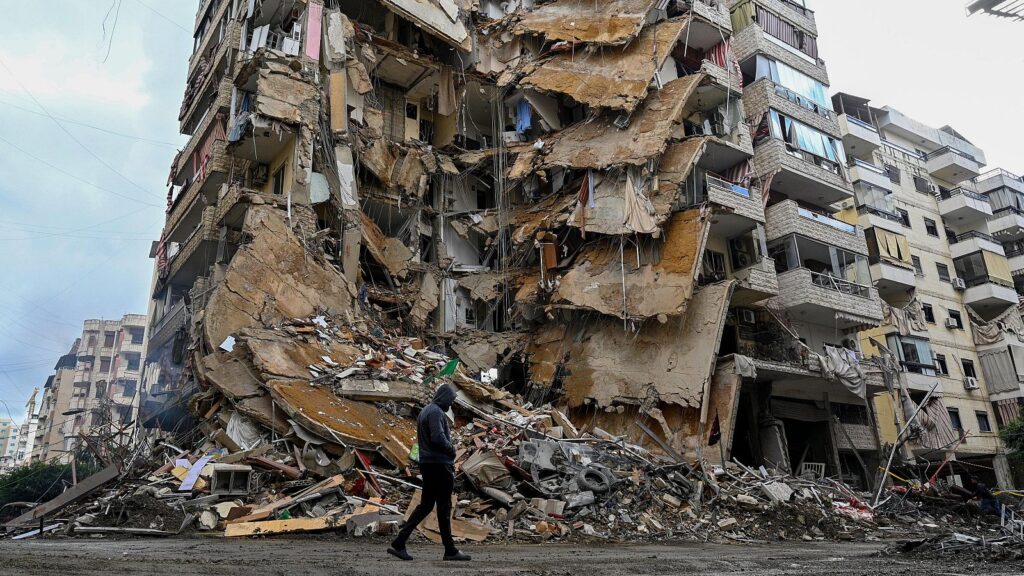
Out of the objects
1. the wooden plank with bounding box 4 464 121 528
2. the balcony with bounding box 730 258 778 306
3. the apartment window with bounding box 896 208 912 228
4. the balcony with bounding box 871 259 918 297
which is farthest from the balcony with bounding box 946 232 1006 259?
the wooden plank with bounding box 4 464 121 528

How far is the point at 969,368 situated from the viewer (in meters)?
31.1

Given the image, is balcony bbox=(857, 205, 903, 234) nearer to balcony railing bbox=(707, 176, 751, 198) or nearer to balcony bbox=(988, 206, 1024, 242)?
balcony bbox=(988, 206, 1024, 242)

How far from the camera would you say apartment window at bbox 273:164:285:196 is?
66.4ft

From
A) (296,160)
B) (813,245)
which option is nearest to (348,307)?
(296,160)

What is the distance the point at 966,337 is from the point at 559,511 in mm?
30321

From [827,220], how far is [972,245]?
16111 mm

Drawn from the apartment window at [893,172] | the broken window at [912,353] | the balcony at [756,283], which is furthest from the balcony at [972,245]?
the balcony at [756,283]

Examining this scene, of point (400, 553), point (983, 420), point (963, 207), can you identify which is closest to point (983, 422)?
point (983, 420)

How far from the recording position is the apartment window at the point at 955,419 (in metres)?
28.9

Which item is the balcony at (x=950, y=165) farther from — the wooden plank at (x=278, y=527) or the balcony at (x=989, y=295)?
the wooden plank at (x=278, y=527)

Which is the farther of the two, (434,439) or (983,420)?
(983,420)

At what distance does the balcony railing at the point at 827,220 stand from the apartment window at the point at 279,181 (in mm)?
17422

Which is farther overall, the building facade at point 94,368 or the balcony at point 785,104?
the building facade at point 94,368

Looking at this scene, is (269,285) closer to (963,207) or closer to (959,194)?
(963,207)
